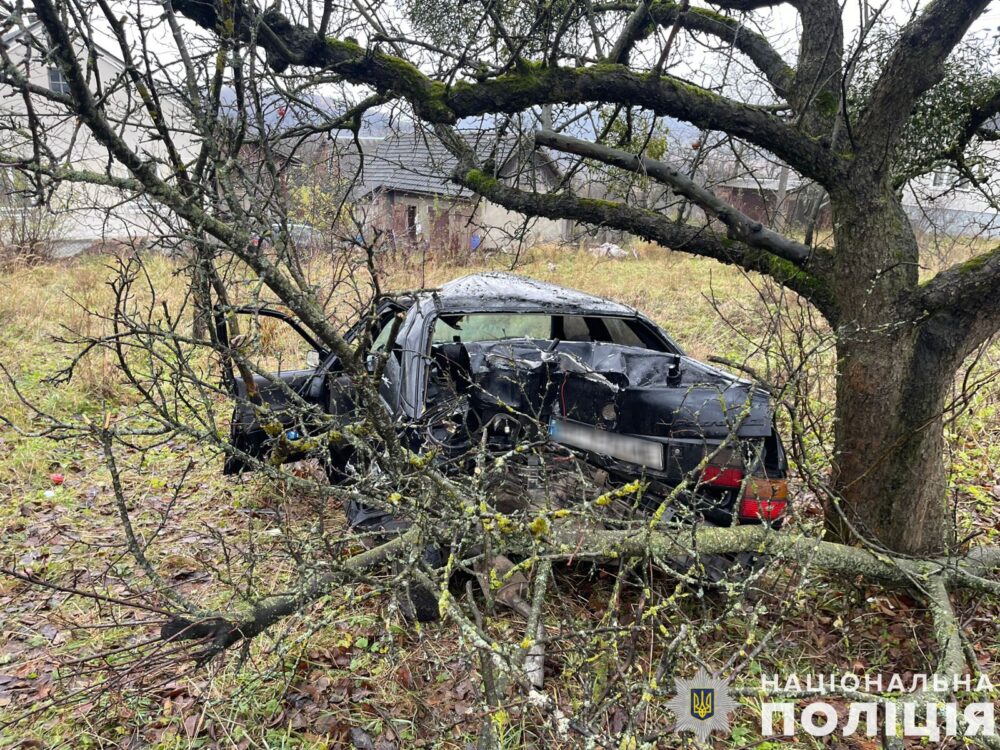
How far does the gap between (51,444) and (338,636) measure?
4.33 meters

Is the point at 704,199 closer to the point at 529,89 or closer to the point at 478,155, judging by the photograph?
the point at 529,89

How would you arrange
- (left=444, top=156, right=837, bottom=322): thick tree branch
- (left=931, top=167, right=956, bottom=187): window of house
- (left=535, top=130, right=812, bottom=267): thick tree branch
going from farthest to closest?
(left=931, top=167, right=956, bottom=187): window of house < (left=444, top=156, right=837, bottom=322): thick tree branch < (left=535, top=130, right=812, bottom=267): thick tree branch

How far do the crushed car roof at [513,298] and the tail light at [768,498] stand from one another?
1.71 meters

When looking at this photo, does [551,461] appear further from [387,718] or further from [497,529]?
[387,718]

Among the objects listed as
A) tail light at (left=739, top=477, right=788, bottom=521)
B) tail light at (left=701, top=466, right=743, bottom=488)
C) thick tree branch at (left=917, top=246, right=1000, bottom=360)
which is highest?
thick tree branch at (left=917, top=246, right=1000, bottom=360)

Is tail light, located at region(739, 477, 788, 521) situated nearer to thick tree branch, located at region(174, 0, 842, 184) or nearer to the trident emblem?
the trident emblem

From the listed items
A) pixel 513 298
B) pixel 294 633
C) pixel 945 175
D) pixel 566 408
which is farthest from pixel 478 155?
pixel 294 633

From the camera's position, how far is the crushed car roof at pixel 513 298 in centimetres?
416
